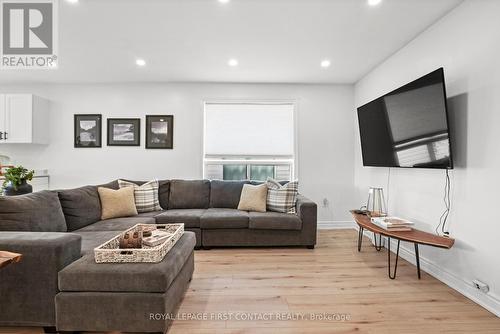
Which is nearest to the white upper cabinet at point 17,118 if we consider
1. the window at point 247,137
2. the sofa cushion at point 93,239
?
the sofa cushion at point 93,239

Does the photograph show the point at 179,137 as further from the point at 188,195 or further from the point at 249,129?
the point at 249,129

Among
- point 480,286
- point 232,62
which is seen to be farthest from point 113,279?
point 232,62

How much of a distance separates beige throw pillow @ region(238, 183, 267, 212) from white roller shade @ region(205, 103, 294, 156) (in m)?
0.84

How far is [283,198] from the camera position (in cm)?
352

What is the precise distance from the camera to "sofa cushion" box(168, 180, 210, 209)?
12.5 feet

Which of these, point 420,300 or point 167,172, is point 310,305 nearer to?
point 420,300

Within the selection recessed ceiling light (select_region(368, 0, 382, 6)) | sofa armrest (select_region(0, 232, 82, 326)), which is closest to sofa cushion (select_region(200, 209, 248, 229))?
sofa armrest (select_region(0, 232, 82, 326))

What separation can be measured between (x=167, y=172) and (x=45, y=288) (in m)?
2.77

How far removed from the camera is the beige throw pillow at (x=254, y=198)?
3.57m

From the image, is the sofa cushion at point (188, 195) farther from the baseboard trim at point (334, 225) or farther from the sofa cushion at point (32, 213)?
the baseboard trim at point (334, 225)

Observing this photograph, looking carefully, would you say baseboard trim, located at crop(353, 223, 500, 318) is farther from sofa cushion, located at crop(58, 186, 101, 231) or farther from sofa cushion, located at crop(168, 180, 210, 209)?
sofa cushion, located at crop(58, 186, 101, 231)

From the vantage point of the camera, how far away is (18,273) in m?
1.59

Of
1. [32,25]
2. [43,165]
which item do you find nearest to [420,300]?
[32,25]

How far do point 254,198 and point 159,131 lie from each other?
2064 mm
